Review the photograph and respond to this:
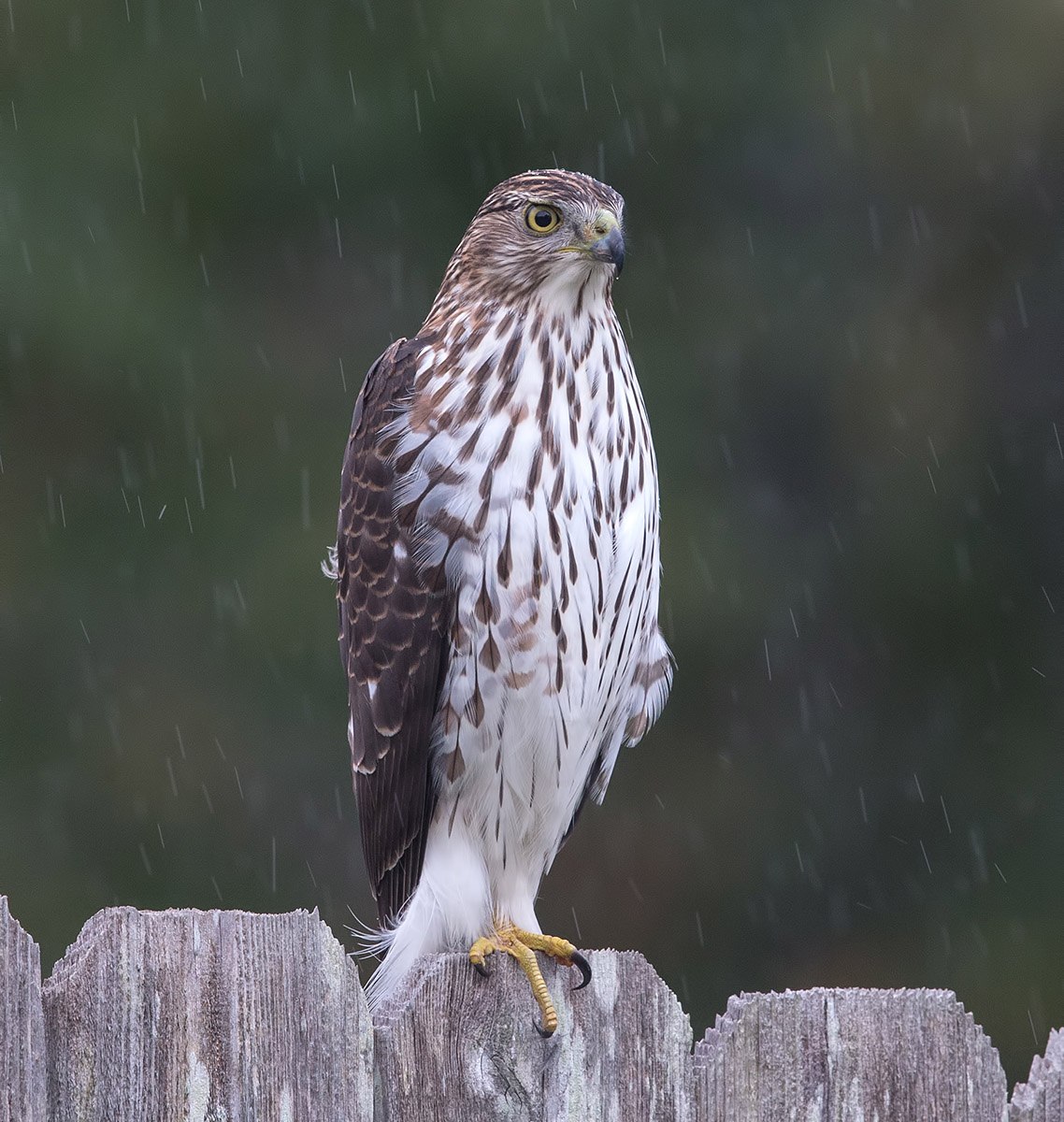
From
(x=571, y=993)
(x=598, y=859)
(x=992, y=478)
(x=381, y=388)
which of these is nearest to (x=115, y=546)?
(x=598, y=859)

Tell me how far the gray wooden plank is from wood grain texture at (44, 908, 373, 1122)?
1.45 ft

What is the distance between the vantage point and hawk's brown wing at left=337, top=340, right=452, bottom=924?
12.1 ft

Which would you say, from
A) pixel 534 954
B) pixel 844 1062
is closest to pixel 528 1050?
pixel 844 1062

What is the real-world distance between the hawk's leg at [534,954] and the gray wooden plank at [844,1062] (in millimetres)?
198

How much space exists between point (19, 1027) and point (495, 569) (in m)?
1.73

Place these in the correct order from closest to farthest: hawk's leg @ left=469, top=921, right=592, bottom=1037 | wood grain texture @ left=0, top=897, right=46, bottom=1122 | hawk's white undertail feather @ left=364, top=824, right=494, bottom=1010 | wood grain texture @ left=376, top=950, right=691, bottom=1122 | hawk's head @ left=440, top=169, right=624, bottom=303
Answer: wood grain texture @ left=0, top=897, right=46, bottom=1122, wood grain texture @ left=376, top=950, right=691, bottom=1122, hawk's leg @ left=469, top=921, right=592, bottom=1037, hawk's white undertail feather @ left=364, top=824, right=494, bottom=1010, hawk's head @ left=440, top=169, right=624, bottom=303

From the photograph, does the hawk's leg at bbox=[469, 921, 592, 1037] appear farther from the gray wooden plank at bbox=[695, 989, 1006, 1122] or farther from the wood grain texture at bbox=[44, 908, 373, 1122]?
the wood grain texture at bbox=[44, 908, 373, 1122]

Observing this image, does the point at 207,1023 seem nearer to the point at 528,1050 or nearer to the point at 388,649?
the point at 528,1050

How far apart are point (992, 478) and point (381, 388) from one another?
16.7 feet

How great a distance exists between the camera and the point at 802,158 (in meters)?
8.54

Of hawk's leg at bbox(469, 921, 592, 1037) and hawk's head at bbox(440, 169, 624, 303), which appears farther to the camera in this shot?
hawk's head at bbox(440, 169, 624, 303)

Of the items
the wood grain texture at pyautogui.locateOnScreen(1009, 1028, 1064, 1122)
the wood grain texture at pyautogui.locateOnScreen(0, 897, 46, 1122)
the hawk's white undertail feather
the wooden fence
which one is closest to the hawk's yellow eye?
the hawk's white undertail feather

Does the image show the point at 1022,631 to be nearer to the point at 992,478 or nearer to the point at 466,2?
the point at 992,478

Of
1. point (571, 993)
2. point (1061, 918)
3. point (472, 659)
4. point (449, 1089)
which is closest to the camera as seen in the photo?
point (449, 1089)
